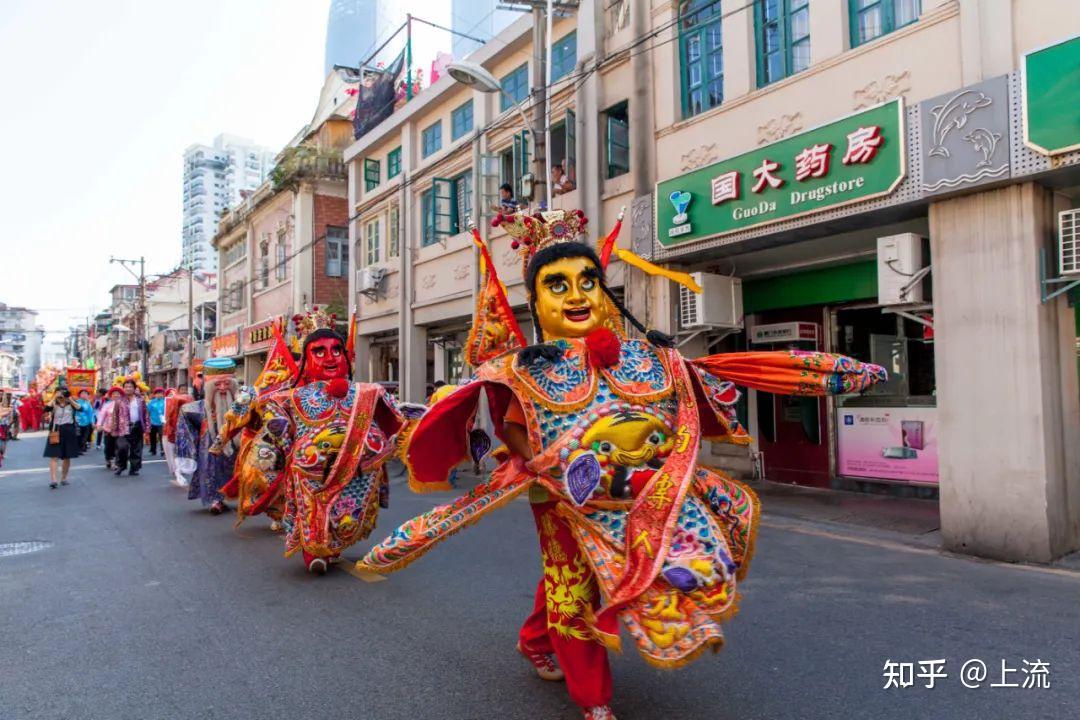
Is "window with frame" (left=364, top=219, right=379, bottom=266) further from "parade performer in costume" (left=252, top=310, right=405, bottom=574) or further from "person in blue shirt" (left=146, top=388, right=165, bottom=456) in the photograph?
"parade performer in costume" (left=252, top=310, right=405, bottom=574)

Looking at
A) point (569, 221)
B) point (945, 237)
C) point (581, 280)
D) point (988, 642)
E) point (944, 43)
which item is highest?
point (944, 43)

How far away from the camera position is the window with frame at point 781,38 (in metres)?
8.72

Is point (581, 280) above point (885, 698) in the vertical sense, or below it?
above

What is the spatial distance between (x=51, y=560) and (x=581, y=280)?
5.98 meters

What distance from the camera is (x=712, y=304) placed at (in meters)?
9.68

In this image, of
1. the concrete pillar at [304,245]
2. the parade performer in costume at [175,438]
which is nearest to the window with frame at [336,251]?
the concrete pillar at [304,245]

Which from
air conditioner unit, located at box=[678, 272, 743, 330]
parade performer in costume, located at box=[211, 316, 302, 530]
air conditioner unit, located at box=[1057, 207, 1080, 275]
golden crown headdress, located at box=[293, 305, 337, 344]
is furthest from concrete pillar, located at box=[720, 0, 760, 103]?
parade performer in costume, located at box=[211, 316, 302, 530]

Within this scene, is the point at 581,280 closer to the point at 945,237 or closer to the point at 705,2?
the point at 945,237

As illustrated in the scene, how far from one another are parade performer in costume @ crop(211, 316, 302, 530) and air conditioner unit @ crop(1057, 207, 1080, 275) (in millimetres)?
6198

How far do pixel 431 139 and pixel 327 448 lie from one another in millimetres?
12526

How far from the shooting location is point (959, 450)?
6480 mm

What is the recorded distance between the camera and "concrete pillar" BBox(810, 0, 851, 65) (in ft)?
26.5

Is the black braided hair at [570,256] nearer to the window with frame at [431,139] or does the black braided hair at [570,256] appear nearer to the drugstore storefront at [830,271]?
the drugstore storefront at [830,271]

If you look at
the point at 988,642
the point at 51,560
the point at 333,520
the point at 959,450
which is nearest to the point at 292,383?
Answer: the point at 333,520
